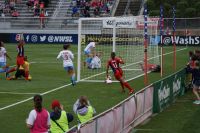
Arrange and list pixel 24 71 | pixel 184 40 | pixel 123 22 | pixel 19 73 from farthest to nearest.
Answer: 1. pixel 184 40
2. pixel 123 22
3. pixel 19 73
4. pixel 24 71

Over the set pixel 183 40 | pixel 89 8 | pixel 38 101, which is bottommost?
pixel 183 40

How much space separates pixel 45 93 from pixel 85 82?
14.8 ft

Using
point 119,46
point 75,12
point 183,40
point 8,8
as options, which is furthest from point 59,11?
point 119,46

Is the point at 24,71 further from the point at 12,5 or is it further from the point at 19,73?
the point at 12,5

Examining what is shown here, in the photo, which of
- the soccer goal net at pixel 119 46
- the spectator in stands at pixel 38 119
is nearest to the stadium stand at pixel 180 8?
the soccer goal net at pixel 119 46

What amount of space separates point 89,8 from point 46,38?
746cm

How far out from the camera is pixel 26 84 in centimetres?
2786

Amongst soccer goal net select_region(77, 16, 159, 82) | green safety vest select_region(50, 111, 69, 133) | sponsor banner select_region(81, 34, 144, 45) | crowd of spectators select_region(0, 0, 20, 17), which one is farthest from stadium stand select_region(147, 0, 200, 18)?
green safety vest select_region(50, 111, 69, 133)

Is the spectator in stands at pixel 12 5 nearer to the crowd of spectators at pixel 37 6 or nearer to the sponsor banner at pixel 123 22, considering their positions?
the crowd of spectators at pixel 37 6

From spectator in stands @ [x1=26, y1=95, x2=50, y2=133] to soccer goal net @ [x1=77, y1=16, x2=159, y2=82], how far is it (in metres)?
16.4

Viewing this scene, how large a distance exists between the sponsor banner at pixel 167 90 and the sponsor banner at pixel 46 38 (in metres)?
32.9

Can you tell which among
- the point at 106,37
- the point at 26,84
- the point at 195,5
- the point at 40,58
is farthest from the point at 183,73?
the point at 195,5

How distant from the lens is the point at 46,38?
59.3 metres

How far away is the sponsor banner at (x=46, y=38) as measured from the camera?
58.1m
